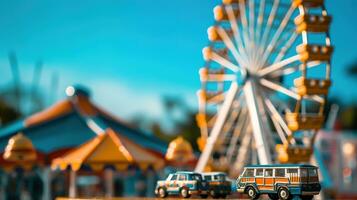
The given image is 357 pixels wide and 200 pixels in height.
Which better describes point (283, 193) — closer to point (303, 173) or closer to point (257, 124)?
point (303, 173)

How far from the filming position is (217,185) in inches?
856

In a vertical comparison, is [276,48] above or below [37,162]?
above

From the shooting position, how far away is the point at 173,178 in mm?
21656

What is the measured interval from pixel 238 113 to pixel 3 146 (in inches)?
659

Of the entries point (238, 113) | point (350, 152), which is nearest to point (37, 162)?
point (238, 113)

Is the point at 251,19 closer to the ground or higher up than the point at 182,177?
higher up

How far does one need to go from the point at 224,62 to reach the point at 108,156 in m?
9.04

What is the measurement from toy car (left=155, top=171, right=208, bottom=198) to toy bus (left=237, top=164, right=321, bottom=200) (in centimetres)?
210

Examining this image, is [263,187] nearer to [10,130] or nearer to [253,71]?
[253,71]

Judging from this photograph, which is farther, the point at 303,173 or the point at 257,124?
the point at 257,124

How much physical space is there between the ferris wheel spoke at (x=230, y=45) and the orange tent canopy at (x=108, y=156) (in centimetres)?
873

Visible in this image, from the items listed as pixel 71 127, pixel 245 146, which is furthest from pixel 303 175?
pixel 71 127

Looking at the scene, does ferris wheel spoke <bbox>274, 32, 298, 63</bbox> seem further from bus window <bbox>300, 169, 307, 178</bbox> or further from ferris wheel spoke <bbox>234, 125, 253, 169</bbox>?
bus window <bbox>300, 169, 307, 178</bbox>

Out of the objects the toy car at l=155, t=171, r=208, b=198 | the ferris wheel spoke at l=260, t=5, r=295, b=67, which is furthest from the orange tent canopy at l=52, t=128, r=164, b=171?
the toy car at l=155, t=171, r=208, b=198
